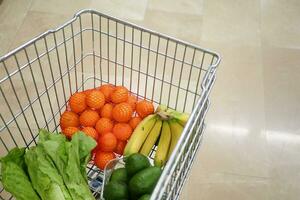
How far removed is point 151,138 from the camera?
32.8 inches

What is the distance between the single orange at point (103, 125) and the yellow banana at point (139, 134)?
58 mm

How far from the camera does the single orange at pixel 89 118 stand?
0.82 m

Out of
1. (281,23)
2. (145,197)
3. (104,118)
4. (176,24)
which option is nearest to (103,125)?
(104,118)

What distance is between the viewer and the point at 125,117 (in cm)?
82

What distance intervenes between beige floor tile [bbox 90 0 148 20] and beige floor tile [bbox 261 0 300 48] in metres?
0.62

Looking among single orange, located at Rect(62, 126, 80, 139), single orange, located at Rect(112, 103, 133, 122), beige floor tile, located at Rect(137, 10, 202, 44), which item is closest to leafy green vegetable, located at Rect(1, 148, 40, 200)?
single orange, located at Rect(62, 126, 80, 139)

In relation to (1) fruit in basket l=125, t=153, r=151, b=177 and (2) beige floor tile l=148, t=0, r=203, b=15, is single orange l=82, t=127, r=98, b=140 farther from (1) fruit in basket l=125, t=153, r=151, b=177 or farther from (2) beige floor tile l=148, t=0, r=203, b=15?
(2) beige floor tile l=148, t=0, r=203, b=15

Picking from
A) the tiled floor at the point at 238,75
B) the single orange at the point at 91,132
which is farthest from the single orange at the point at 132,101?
the tiled floor at the point at 238,75

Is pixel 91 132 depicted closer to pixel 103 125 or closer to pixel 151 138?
pixel 103 125

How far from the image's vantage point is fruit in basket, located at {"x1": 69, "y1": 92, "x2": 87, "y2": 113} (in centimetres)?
82

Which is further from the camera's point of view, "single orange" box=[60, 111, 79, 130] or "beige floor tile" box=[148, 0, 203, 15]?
"beige floor tile" box=[148, 0, 203, 15]

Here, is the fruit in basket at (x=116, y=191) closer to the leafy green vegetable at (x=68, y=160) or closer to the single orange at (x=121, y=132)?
the leafy green vegetable at (x=68, y=160)

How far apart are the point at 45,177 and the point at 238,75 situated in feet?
3.53

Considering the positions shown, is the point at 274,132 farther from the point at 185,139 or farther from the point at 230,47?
the point at 185,139
